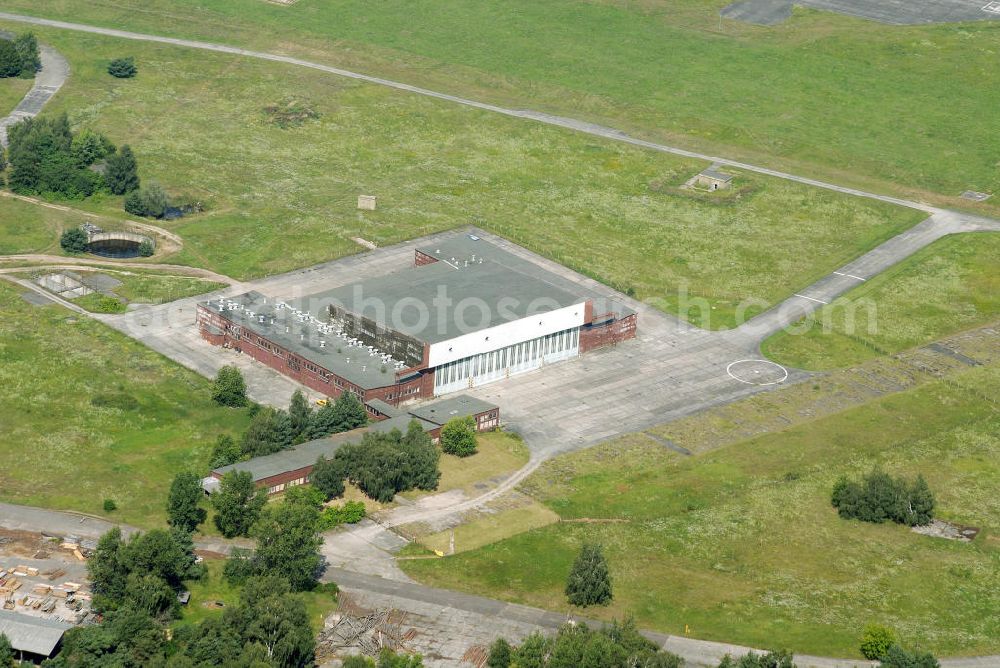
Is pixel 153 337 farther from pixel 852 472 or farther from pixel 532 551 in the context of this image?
pixel 852 472

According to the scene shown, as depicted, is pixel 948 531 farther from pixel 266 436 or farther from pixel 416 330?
pixel 266 436

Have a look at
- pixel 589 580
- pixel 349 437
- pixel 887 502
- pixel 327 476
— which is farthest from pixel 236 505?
pixel 887 502

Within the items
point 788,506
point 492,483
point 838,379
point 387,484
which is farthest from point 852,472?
point 387,484

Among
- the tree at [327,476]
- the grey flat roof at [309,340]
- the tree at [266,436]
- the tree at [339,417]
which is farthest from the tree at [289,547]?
the grey flat roof at [309,340]

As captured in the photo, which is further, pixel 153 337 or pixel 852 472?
pixel 153 337

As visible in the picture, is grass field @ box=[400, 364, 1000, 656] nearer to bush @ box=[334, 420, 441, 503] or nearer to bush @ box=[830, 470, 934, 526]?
bush @ box=[830, 470, 934, 526]

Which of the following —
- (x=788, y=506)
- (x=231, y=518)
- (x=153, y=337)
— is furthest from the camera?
(x=153, y=337)
